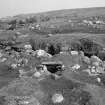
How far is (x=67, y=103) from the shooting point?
6.63 metres

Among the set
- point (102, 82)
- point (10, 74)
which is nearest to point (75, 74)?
point (102, 82)

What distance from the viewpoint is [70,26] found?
19562 mm

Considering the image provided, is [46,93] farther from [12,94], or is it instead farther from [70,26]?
[70,26]

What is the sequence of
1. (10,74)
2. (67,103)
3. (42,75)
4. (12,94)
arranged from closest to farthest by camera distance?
1. (67,103)
2. (12,94)
3. (42,75)
4. (10,74)

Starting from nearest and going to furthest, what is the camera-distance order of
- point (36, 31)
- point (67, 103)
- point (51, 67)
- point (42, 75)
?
point (67, 103)
point (42, 75)
point (51, 67)
point (36, 31)

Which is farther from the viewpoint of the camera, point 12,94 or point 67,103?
point 12,94

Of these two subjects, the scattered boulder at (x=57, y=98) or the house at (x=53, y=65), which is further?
the house at (x=53, y=65)

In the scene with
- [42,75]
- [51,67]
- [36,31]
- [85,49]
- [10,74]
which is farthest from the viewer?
[36,31]

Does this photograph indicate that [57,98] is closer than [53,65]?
Yes

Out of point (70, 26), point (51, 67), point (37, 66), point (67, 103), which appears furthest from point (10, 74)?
point (70, 26)

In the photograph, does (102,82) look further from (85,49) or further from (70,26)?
(70,26)

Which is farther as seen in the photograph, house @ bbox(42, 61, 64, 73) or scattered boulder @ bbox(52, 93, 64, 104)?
house @ bbox(42, 61, 64, 73)

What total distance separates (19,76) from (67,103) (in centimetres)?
307

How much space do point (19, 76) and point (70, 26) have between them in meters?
12.0
